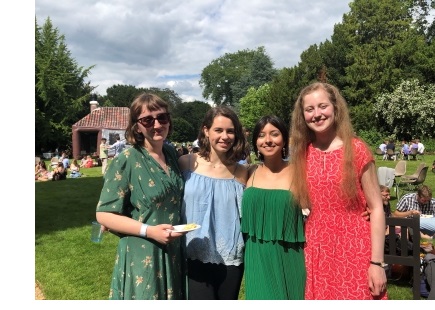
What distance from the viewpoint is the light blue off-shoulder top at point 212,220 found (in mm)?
2994

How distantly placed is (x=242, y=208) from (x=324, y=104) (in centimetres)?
97

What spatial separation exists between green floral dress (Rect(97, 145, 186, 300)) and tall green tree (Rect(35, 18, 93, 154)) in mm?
42715

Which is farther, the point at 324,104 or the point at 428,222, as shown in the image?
the point at 428,222

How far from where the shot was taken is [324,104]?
8.76 ft

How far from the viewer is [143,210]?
264 cm

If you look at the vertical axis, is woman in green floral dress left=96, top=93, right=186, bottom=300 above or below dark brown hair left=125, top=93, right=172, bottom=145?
below

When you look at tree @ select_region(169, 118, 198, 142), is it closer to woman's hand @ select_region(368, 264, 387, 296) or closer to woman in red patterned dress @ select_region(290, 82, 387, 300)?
woman in red patterned dress @ select_region(290, 82, 387, 300)

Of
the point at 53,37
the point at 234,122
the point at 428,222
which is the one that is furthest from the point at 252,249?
the point at 53,37

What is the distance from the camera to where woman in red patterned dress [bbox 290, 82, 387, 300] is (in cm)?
261

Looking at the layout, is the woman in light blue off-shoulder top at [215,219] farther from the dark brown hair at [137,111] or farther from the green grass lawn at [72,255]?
the green grass lawn at [72,255]

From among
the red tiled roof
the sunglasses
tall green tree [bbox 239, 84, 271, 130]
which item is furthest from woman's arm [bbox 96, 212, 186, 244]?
tall green tree [bbox 239, 84, 271, 130]

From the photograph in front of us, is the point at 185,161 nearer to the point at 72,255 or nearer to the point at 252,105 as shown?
the point at 72,255

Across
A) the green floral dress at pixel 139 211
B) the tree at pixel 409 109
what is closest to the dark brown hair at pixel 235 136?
the green floral dress at pixel 139 211
